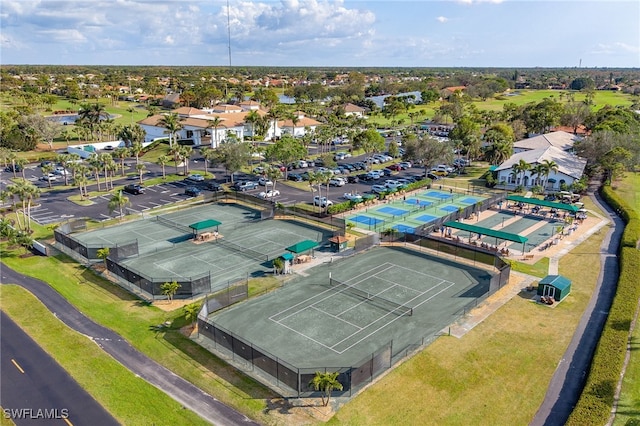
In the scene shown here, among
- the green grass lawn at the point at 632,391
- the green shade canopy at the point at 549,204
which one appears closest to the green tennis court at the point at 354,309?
the green grass lawn at the point at 632,391

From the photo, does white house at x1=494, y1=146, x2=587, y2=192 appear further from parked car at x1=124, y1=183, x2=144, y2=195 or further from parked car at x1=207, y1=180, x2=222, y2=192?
parked car at x1=124, y1=183, x2=144, y2=195

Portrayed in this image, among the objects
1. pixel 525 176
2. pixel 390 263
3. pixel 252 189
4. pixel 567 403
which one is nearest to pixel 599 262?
pixel 390 263

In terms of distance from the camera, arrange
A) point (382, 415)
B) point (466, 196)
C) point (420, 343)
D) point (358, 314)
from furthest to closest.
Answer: point (466, 196)
point (358, 314)
point (420, 343)
point (382, 415)

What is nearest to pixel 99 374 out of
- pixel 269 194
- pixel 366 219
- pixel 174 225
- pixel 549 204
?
pixel 174 225

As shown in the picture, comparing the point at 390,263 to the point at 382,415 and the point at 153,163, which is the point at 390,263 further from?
the point at 153,163

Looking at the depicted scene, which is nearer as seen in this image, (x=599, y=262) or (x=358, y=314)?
(x=358, y=314)

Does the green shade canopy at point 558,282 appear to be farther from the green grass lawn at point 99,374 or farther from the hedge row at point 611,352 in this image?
the green grass lawn at point 99,374

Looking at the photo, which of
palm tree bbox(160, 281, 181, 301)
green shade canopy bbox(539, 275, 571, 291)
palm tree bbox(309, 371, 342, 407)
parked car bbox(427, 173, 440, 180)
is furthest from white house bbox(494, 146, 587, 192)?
palm tree bbox(309, 371, 342, 407)
